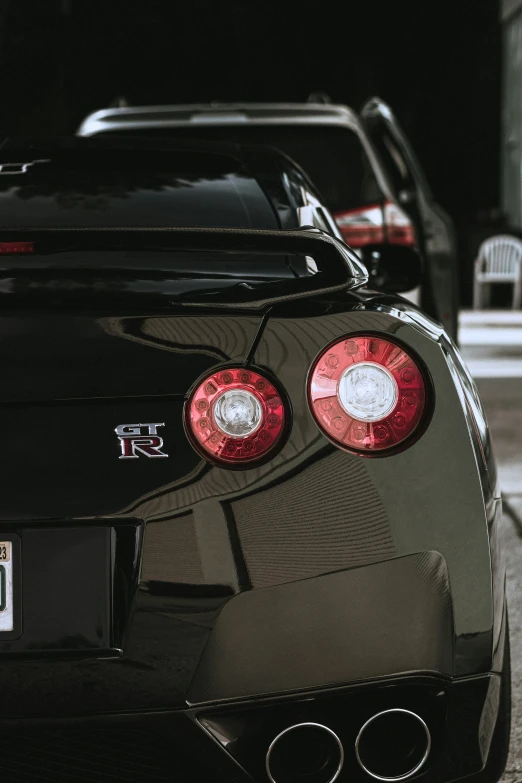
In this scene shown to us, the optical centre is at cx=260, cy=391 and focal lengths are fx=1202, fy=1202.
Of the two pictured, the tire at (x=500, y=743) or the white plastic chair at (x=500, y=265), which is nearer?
the tire at (x=500, y=743)

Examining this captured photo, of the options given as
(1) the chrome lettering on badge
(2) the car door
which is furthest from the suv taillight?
(1) the chrome lettering on badge

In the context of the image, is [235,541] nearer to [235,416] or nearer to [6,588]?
[235,416]

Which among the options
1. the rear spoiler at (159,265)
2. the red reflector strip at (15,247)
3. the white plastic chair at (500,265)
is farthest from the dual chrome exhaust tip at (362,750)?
the white plastic chair at (500,265)

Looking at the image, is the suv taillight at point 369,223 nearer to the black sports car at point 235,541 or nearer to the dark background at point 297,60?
the black sports car at point 235,541

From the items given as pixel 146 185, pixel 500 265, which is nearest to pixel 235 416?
pixel 146 185

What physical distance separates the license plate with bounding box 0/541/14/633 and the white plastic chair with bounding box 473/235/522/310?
47.9 feet

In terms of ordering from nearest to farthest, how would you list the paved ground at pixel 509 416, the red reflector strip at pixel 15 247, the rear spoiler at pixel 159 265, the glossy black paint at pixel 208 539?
the glossy black paint at pixel 208 539, the rear spoiler at pixel 159 265, the red reflector strip at pixel 15 247, the paved ground at pixel 509 416

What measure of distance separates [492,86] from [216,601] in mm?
21245

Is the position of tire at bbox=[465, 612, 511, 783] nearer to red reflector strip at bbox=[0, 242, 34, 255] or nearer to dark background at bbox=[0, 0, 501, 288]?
red reflector strip at bbox=[0, 242, 34, 255]

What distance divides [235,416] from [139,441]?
158 millimetres

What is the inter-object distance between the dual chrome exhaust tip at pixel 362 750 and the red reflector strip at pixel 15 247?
92 centimetres

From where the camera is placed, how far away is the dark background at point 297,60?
22484 mm

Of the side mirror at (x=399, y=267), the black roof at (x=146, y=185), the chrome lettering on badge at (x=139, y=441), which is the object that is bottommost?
the chrome lettering on badge at (x=139, y=441)

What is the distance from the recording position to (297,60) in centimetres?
2286
